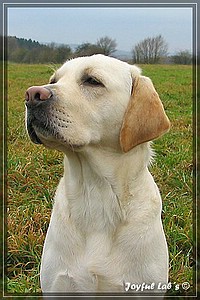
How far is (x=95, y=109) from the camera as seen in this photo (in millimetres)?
2566

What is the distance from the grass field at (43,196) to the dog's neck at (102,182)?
45 centimetres

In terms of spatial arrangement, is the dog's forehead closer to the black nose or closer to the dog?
the dog

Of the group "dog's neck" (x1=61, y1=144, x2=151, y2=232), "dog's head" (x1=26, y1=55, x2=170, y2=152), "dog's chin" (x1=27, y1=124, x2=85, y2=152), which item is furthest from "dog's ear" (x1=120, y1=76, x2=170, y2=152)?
"dog's chin" (x1=27, y1=124, x2=85, y2=152)

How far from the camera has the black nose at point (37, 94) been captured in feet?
7.78

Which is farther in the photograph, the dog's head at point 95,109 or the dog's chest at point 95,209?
the dog's chest at point 95,209

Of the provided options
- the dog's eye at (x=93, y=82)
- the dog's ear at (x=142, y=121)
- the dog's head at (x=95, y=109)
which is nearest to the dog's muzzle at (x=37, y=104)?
the dog's head at (x=95, y=109)

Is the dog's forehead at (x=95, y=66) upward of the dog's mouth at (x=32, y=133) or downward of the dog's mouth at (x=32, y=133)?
upward

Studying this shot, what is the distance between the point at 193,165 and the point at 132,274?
2.86 metres

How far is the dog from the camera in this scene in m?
2.56

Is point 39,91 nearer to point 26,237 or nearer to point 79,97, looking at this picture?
point 79,97

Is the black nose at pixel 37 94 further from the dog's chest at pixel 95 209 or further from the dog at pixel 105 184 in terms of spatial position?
the dog's chest at pixel 95 209

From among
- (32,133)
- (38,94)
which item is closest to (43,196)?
(32,133)

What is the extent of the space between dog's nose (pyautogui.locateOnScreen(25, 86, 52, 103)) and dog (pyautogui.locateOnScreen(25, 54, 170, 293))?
9 cm

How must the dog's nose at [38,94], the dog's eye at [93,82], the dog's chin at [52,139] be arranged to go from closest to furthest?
the dog's nose at [38,94] → the dog's chin at [52,139] → the dog's eye at [93,82]
